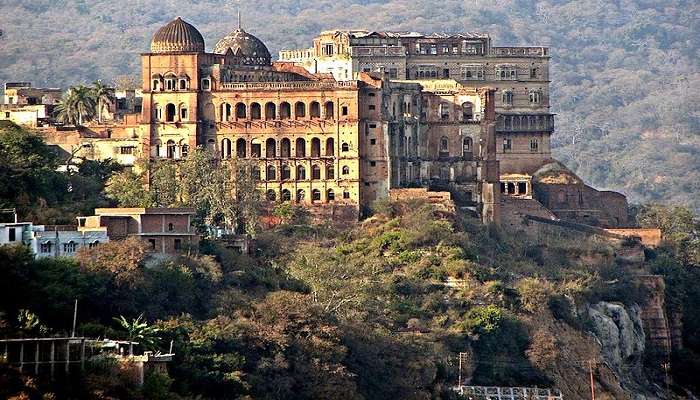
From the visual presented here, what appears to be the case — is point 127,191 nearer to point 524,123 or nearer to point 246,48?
point 246,48

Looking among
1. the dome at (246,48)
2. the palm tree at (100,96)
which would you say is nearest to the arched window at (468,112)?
the dome at (246,48)

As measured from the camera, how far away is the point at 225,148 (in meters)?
109

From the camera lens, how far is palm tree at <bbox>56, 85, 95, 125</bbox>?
114812 millimetres

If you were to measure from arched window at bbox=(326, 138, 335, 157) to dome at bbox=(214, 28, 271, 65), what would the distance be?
24.1ft

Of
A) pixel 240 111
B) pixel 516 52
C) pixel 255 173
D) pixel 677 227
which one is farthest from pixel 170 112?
pixel 677 227

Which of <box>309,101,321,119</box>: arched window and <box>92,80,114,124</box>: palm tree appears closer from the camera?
<box>309,101,321,119</box>: arched window

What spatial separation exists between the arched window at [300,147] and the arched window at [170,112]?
A: 5776mm

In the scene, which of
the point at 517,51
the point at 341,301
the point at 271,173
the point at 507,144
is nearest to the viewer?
the point at 341,301

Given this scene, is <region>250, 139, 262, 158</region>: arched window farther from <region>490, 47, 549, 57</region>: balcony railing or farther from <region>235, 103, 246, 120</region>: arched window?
<region>490, 47, 549, 57</region>: balcony railing

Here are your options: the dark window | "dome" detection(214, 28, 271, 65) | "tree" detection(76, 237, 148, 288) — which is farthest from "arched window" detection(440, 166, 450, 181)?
"tree" detection(76, 237, 148, 288)

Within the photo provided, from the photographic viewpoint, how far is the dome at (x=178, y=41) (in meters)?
109

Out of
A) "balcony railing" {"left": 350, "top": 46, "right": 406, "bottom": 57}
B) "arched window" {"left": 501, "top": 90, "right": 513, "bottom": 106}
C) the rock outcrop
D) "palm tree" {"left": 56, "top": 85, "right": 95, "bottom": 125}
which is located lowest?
the rock outcrop

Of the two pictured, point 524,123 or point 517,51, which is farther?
point 517,51

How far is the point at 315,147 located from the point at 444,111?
835 centimetres
